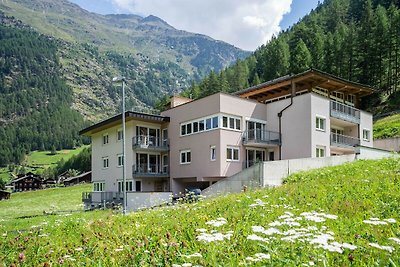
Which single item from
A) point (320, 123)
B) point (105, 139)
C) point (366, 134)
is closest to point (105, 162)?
point (105, 139)

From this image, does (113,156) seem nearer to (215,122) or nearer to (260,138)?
(215,122)

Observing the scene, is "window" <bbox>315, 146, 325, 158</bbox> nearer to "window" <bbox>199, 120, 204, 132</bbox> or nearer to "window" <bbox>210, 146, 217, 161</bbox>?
"window" <bbox>210, 146, 217, 161</bbox>

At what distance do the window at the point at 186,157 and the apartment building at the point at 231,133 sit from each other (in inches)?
3.9

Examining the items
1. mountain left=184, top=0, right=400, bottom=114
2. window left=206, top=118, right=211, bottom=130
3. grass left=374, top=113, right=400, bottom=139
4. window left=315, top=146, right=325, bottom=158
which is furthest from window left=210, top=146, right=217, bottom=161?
mountain left=184, top=0, right=400, bottom=114

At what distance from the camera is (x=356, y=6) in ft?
376

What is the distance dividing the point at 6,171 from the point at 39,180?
202ft

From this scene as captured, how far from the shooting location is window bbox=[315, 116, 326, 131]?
Answer: 33.8m

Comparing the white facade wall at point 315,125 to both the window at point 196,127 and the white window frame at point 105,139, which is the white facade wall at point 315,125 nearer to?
the window at point 196,127

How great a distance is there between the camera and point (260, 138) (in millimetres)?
34406

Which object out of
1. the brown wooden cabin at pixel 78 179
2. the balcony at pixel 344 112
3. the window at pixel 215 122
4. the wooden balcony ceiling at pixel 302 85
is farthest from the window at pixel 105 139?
the brown wooden cabin at pixel 78 179

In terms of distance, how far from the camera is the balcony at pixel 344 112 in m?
35.9

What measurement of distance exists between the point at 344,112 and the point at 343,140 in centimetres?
277

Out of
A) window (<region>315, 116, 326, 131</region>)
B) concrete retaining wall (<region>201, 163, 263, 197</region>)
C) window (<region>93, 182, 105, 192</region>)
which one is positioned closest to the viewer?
concrete retaining wall (<region>201, 163, 263, 197</region>)

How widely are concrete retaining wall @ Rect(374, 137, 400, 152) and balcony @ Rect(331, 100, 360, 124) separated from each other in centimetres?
708
